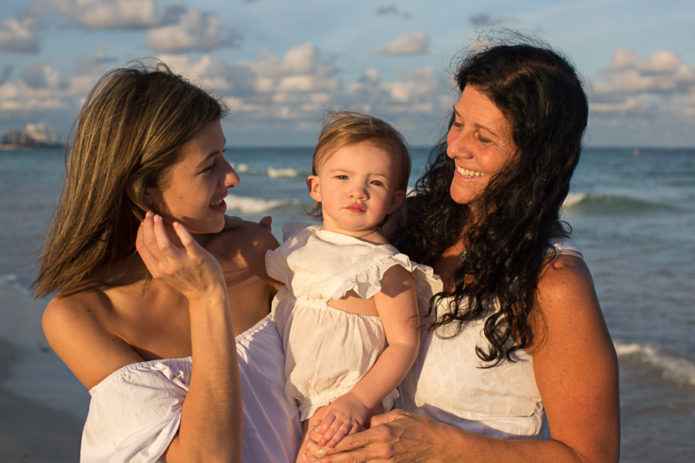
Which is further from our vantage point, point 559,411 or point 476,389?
point 476,389

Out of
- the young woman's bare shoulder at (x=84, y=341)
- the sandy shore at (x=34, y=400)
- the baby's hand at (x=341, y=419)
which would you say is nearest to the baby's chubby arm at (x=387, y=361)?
the baby's hand at (x=341, y=419)

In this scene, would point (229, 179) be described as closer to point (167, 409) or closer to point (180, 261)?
point (180, 261)

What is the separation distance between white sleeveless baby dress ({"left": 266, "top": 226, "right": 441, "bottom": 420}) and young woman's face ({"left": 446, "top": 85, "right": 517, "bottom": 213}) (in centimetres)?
43

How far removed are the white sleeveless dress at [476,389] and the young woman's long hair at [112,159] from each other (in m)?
1.32

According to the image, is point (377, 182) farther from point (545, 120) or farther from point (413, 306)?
point (545, 120)

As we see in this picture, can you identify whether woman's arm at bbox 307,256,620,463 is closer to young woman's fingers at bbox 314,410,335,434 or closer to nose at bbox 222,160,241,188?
young woman's fingers at bbox 314,410,335,434

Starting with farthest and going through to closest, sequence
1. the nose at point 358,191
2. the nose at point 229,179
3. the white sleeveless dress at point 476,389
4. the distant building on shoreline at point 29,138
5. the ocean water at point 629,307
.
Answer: the distant building on shoreline at point 29,138, the ocean water at point 629,307, the nose at point 358,191, the nose at point 229,179, the white sleeveless dress at point 476,389

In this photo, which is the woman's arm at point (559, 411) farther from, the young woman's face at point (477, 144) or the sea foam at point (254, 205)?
the sea foam at point (254, 205)

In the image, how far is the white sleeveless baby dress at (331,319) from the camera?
2.54 meters

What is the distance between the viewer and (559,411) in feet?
7.71

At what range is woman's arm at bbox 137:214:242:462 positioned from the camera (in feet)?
7.12

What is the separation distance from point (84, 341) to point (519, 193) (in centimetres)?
179

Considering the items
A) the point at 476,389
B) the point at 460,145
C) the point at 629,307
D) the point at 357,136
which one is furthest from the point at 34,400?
the point at 629,307

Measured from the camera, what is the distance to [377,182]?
282cm
